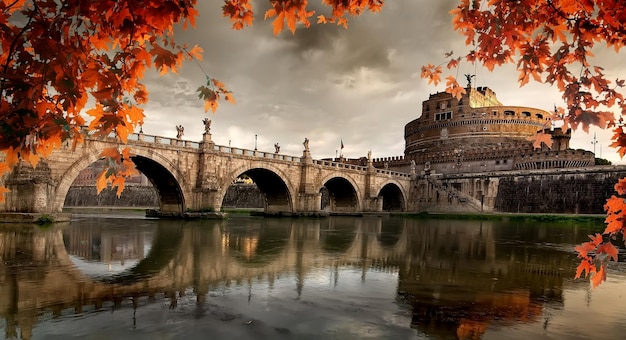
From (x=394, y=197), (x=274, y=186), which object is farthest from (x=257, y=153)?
(x=394, y=197)

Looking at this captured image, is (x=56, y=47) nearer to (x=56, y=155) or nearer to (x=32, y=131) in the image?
(x=32, y=131)

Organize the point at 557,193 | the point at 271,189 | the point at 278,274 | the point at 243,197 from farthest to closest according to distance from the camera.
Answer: the point at 243,197 < the point at 557,193 < the point at 271,189 < the point at 278,274

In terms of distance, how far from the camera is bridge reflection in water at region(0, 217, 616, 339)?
6.80 m

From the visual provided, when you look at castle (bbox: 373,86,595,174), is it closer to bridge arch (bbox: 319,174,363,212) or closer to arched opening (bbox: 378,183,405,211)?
arched opening (bbox: 378,183,405,211)

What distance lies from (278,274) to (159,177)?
26.8 meters

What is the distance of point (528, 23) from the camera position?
13.7ft

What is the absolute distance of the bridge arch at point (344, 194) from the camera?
50781mm

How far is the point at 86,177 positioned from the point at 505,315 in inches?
4392

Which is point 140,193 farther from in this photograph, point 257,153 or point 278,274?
point 278,274

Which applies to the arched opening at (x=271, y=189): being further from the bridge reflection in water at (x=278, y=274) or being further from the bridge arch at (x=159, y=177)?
the bridge reflection in water at (x=278, y=274)

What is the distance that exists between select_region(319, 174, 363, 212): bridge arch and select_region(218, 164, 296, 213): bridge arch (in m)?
7.95

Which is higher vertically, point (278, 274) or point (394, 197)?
point (394, 197)

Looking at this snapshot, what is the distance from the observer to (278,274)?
10148 millimetres

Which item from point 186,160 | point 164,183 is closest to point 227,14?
point 186,160
